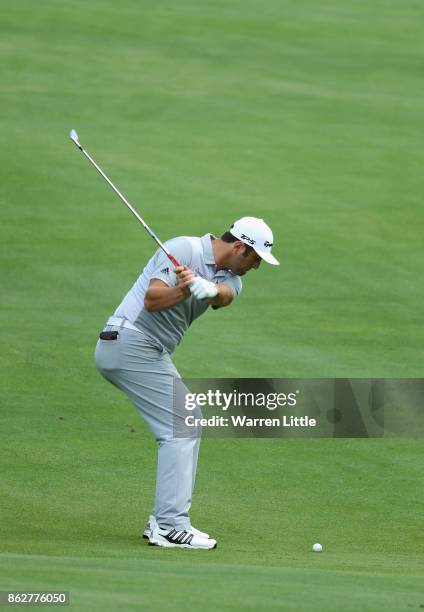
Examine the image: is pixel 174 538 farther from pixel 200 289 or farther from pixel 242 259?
pixel 242 259


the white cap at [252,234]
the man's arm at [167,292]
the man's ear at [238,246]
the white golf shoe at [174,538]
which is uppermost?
the white cap at [252,234]

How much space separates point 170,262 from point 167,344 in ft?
1.84

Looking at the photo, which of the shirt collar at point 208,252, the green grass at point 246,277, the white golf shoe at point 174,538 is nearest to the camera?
the green grass at point 246,277

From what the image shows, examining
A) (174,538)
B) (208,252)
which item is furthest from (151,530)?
(208,252)

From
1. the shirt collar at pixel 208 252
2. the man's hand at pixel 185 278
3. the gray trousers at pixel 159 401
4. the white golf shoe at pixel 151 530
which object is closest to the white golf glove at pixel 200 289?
the man's hand at pixel 185 278

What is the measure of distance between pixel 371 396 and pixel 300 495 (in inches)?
109

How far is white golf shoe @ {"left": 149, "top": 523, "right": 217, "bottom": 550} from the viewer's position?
8195mm

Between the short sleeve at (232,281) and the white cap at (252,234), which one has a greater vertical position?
the white cap at (252,234)

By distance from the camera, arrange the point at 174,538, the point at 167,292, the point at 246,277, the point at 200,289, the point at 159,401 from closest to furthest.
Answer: the point at 200,289 → the point at 167,292 → the point at 174,538 → the point at 159,401 → the point at 246,277

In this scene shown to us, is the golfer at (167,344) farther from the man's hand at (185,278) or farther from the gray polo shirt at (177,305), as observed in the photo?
the man's hand at (185,278)

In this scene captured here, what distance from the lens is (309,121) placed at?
22.9 m

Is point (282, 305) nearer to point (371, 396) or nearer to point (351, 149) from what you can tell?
point (371, 396)

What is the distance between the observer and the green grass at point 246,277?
7805 millimetres

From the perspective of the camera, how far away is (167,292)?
26.7 ft
